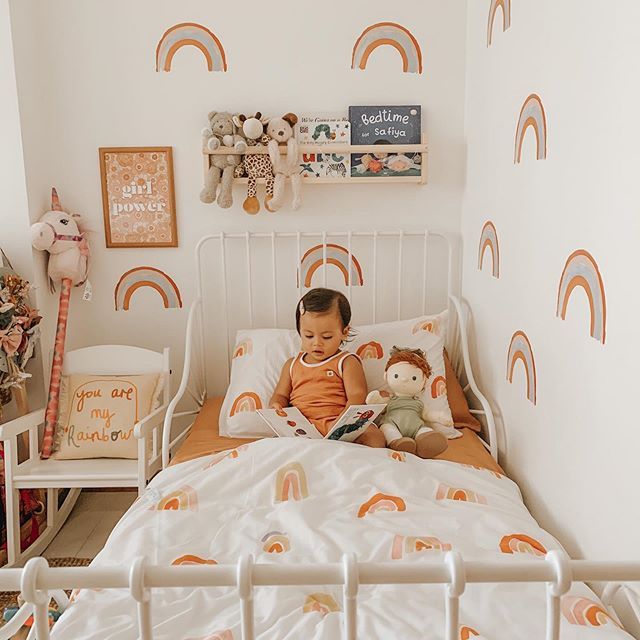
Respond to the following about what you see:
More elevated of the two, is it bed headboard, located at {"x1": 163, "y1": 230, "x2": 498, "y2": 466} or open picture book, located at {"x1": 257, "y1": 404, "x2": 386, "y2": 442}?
bed headboard, located at {"x1": 163, "y1": 230, "x2": 498, "y2": 466}

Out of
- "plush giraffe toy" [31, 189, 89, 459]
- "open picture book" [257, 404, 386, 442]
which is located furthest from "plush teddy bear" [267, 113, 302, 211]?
"open picture book" [257, 404, 386, 442]

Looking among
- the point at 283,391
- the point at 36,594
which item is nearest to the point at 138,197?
the point at 283,391

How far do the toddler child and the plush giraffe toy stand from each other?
797mm

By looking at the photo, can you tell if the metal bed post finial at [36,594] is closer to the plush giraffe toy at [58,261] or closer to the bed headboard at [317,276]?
the plush giraffe toy at [58,261]

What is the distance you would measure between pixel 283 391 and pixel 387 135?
1.02 metres

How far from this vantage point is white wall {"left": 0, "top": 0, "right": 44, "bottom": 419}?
252cm

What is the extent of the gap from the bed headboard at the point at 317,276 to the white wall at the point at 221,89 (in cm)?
7

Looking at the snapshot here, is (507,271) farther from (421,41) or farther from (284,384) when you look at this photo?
(421,41)

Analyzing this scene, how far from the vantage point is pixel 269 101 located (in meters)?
2.72

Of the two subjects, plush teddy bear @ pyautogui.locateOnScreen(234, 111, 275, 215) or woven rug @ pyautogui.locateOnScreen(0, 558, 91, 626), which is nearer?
woven rug @ pyautogui.locateOnScreen(0, 558, 91, 626)

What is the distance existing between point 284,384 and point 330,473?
0.60m

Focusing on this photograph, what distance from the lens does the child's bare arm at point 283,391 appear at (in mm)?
2426

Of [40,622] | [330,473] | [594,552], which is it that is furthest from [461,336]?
[40,622]

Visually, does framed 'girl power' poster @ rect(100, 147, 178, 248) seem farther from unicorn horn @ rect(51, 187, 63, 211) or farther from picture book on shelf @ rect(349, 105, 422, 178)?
picture book on shelf @ rect(349, 105, 422, 178)
